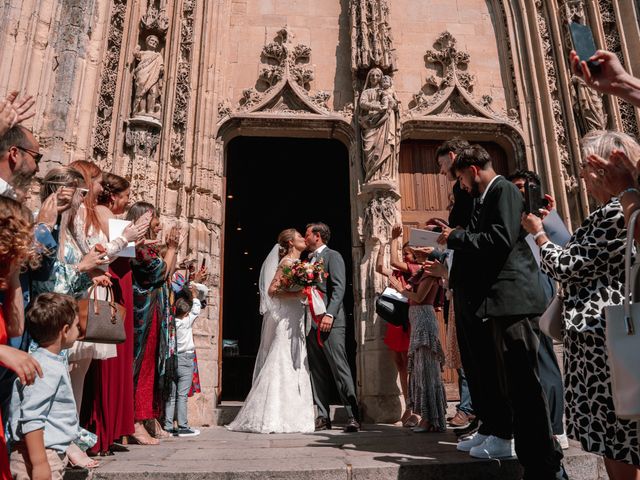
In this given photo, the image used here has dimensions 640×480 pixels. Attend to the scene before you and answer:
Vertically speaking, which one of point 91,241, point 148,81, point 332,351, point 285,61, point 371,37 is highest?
point 371,37

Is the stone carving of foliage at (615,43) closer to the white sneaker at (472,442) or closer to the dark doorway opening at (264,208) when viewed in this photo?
the dark doorway opening at (264,208)

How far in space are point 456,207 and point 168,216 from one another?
4422 mm

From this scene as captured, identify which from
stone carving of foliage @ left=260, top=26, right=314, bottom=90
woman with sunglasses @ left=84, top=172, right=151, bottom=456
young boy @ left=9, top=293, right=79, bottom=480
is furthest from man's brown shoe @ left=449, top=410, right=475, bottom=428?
stone carving of foliage @ left=260, top=26, right=314, bottom=90

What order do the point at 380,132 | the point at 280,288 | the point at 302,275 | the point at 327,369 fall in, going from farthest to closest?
1. the point at 380,132
2. the point at 327,369
3. the point at 280,288
4. the point at 302,275

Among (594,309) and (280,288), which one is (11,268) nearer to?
(594,309)

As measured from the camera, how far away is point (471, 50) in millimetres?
8406

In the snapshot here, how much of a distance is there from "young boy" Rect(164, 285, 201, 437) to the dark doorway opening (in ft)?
12.2

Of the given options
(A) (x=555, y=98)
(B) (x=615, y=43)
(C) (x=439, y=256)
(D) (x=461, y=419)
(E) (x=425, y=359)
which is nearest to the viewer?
(C) (x=439, y=256)

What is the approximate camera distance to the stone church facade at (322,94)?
6.69m

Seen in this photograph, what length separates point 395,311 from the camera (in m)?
5.58

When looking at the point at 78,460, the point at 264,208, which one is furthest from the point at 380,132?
the point at 264,208

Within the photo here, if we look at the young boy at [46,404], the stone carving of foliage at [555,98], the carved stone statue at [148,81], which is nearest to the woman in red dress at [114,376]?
the young boy at [46,404]

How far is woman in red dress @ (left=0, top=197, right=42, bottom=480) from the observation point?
187 cm

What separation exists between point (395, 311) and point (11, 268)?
4.18 m
